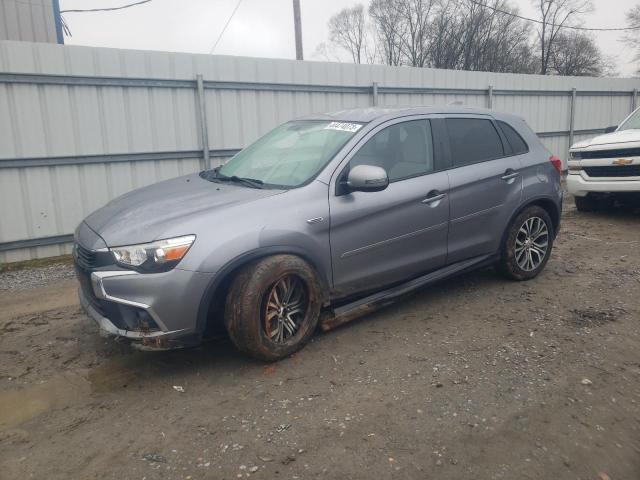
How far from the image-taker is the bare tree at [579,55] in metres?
40.2

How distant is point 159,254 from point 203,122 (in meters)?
4.74

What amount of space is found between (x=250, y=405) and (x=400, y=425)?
89 centimetres

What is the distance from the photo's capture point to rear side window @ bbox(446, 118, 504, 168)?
184 inches

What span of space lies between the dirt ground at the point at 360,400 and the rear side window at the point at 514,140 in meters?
1.43

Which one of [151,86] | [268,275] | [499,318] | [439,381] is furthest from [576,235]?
[151,86]

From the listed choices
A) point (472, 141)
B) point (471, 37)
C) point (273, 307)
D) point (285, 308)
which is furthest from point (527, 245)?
point (471, 37)

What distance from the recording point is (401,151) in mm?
4336

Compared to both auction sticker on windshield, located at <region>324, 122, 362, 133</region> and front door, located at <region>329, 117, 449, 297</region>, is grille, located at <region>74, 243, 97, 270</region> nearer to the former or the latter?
front door, located at <region>329, 117, 449, 297</region>

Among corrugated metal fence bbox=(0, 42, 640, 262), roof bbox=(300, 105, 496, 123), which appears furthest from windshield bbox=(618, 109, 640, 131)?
roof bbox=(300, 105, 496, 123)

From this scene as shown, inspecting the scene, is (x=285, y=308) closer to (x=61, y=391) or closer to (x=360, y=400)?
(x=360, y=400)

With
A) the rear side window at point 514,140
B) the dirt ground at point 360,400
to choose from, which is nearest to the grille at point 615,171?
the rear side window at point 514,140

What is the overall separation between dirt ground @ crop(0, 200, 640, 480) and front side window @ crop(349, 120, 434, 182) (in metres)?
1.23

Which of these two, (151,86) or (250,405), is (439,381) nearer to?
(250,405)

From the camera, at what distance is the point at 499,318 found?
440cm
